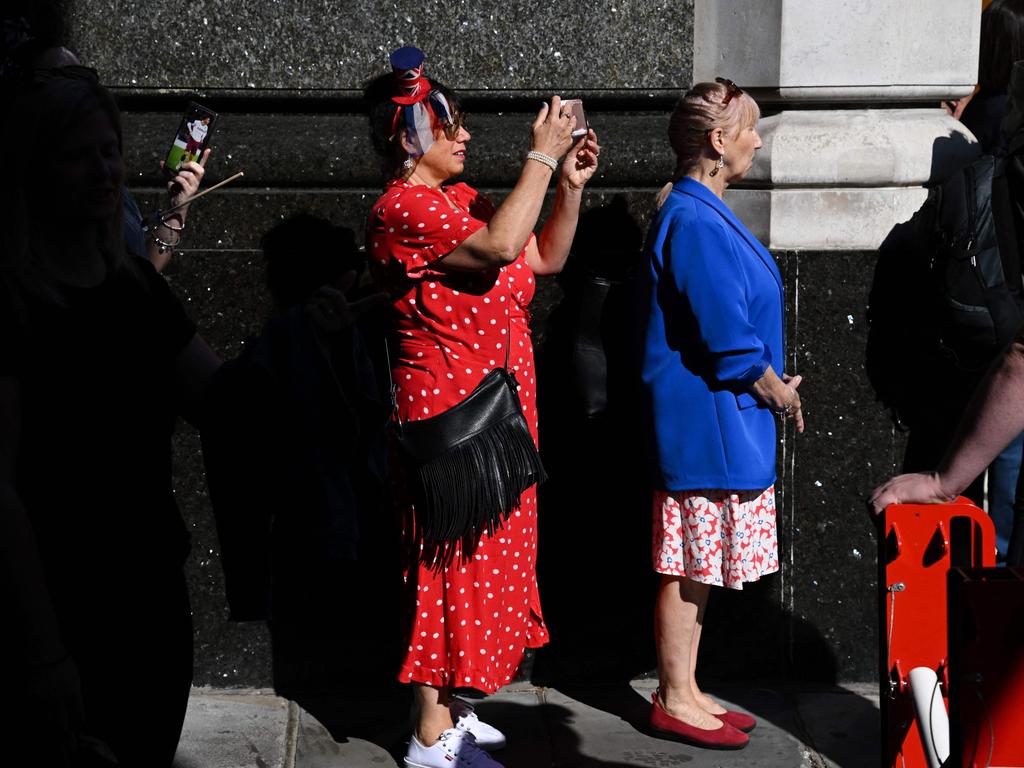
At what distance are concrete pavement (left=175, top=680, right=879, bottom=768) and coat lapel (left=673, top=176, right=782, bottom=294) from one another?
1.25 metres

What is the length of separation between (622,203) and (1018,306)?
1.12 m

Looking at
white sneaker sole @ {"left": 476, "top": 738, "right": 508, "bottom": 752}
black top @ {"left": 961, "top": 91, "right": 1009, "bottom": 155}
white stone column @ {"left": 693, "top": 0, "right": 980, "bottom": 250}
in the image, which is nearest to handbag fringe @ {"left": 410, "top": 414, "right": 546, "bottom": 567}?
white sneaker sole @ {"left": 476, "top": 738, "right": 508, "bottom": 752}

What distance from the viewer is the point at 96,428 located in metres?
2.20

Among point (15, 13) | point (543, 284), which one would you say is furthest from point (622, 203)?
point (15, 13)

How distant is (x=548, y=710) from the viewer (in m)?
4.21

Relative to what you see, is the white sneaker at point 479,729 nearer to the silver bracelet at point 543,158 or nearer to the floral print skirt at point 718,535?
the floral print skirt at point 718,535

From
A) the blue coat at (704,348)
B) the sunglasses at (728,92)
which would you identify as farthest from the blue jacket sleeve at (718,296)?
the sunglasses at (728,92)

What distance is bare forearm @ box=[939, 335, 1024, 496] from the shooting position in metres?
2.46

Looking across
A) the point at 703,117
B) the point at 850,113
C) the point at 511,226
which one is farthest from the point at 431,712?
the point at 850,113

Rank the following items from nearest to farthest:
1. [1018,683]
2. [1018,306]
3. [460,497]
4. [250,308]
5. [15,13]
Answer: [1018,683] < [460,497] < [1018,306] < [250,308] < [15,13]

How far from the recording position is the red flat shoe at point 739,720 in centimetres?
405

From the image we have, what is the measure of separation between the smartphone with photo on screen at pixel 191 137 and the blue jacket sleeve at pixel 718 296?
1247 millimetres

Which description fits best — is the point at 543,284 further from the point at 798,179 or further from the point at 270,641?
the point at 270,641

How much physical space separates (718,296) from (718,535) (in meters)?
0.64
